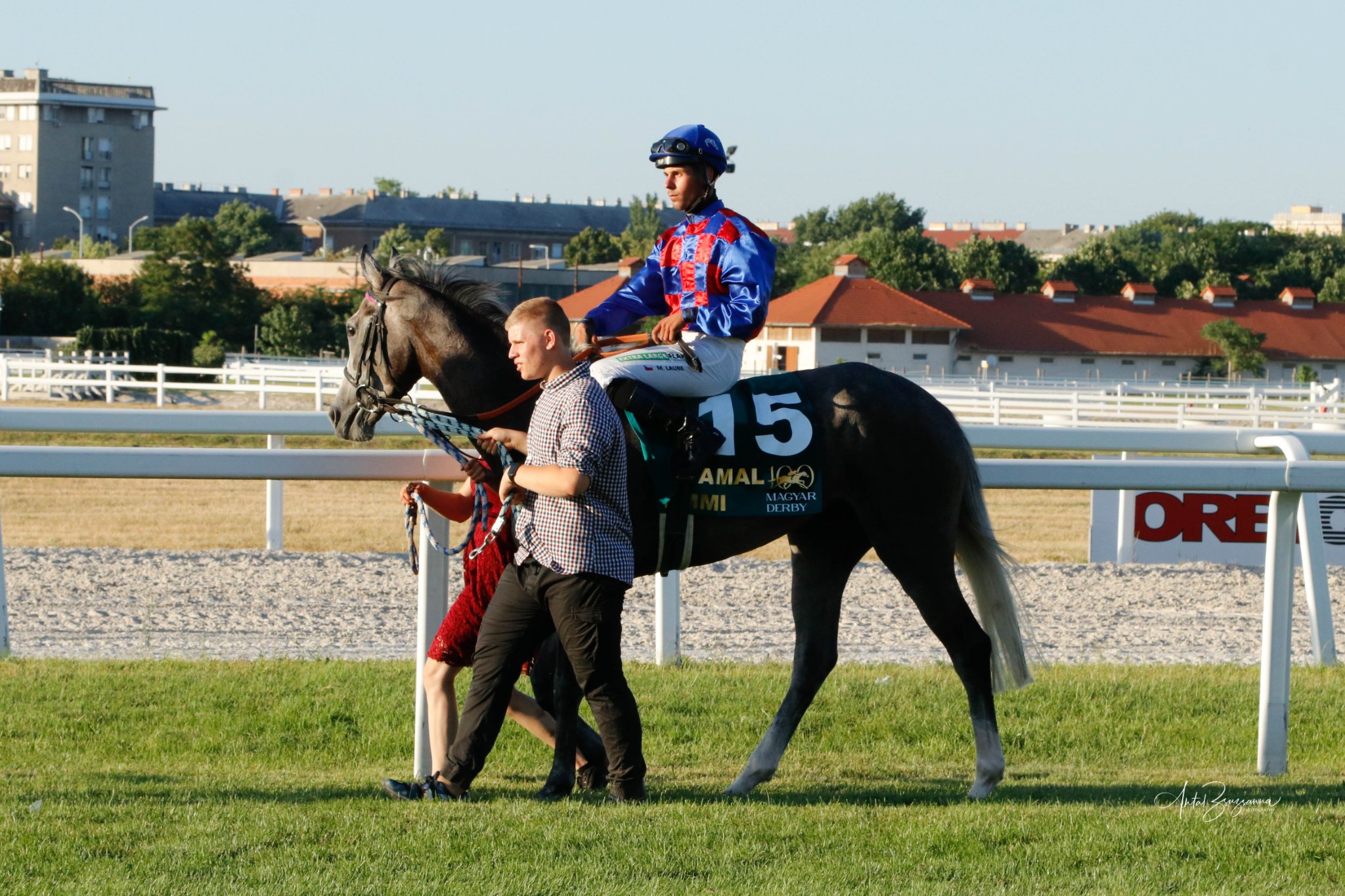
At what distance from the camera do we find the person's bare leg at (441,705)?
4617mm

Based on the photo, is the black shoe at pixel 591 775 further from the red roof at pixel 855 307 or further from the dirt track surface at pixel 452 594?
the red roof at pixel 855 307

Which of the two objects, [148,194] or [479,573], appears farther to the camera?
[148,194]

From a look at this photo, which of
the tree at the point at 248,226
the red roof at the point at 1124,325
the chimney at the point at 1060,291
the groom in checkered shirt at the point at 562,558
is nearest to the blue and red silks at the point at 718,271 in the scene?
the groom in checkered shirt at the point at 562,558

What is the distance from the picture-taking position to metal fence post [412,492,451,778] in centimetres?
486

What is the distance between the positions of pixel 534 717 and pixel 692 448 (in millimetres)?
1050

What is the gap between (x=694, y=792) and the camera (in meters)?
4.78

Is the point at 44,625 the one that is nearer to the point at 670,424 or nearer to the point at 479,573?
the point at 479,573

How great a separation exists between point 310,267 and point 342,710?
76620 millimetres

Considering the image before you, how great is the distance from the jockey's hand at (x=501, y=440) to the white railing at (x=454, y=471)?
40 centimetres

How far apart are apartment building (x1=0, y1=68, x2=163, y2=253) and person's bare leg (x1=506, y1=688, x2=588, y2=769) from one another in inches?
5006

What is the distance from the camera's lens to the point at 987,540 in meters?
5.19

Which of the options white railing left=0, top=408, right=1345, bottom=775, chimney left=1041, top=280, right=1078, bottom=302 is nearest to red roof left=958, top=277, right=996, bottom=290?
chimney left=1041, top=280, right=1078, bottom=302

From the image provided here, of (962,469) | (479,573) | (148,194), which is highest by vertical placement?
(148,194)

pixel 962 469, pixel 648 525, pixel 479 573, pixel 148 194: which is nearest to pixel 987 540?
pixel 962 469
